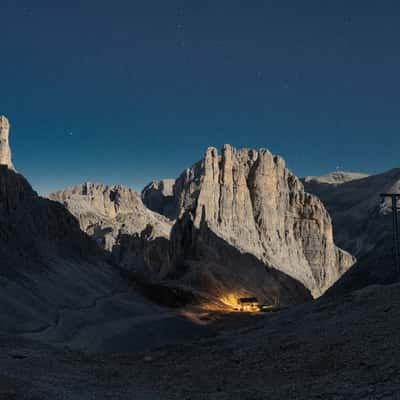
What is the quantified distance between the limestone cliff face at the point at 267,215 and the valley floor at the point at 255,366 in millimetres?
65891

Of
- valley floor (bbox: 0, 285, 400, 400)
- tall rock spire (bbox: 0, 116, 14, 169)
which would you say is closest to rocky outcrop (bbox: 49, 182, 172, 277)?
tall rock spire (bbox: 0, 116, 14, 169)

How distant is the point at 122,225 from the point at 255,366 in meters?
115

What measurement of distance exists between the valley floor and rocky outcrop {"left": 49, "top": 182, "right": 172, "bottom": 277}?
75.1 metres

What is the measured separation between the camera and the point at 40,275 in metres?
45.0

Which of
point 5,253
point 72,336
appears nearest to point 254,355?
point 72,336

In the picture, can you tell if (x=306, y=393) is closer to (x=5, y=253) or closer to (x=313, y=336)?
(x=313, y=336)

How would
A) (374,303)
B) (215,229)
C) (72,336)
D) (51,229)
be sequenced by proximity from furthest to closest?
1. (215,229)
2. (51,229)
3. (72,336)
4. (374,303)

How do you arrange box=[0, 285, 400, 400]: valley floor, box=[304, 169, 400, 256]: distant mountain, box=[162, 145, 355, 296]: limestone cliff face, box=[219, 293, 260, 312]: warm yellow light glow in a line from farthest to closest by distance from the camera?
box=[304, 169, 400, 256]: distant mountain → box=[162, 145, 355, 296]: limestone cliff face → box=[219, 293, 260, 312]: warm yellow light glow → box=[0, 285, 400, 400]: valley floor

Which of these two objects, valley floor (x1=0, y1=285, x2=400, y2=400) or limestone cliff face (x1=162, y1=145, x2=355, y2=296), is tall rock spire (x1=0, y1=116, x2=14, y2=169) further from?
valley floor (x1=0, y1=285, x2=400, y2=400)

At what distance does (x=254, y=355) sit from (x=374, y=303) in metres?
5.12

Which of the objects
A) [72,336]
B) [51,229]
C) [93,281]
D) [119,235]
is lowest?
[72,336]

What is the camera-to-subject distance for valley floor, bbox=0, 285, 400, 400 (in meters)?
9.62

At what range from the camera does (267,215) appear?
99.4m

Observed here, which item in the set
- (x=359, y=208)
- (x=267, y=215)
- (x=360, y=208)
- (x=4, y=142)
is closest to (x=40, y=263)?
(x=4, y=142)
